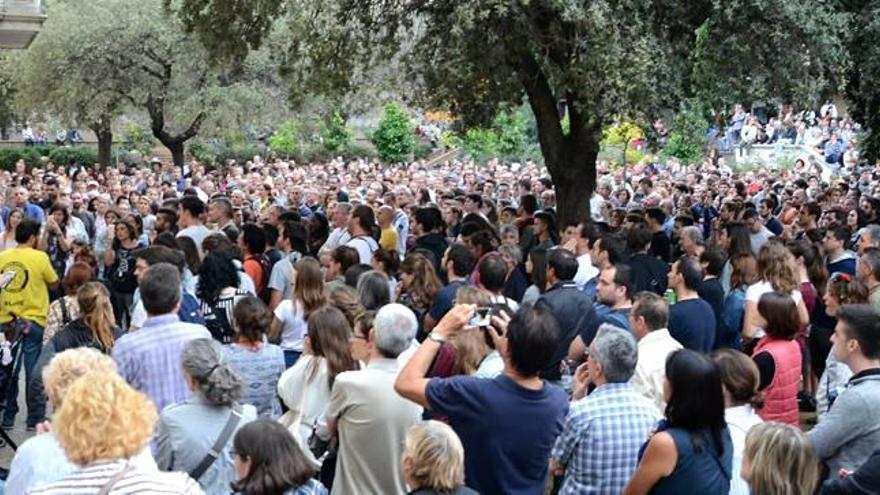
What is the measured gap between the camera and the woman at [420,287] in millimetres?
9859

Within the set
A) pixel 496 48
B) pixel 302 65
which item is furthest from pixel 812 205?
pixel 302 65

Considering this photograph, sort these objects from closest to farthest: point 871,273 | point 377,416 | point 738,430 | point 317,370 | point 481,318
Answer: point 738,430 → point 377,416 → point 481,318 → point 317,370 → point 871,273

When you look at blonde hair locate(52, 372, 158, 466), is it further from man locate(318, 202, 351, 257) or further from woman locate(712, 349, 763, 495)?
man locate(318, 202, 351, 257)

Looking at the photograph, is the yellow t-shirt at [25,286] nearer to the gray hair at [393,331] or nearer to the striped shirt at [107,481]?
the gray hair at [393,331]

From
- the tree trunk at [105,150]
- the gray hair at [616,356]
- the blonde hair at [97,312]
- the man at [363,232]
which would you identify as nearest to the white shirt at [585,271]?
the man at [363,232]

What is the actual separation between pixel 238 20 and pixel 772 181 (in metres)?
14.1

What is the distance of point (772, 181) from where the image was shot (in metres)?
27.8

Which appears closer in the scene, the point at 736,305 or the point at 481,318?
the point at 481,318

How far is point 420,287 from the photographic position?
987 centimetres

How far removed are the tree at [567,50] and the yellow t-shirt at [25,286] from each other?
18.5 feet

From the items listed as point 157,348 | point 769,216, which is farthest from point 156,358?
point 769,216

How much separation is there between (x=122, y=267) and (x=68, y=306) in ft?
12.8

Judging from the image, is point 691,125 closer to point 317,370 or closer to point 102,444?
point 317,370

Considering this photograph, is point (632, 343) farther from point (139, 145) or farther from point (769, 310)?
point (139, 145)
